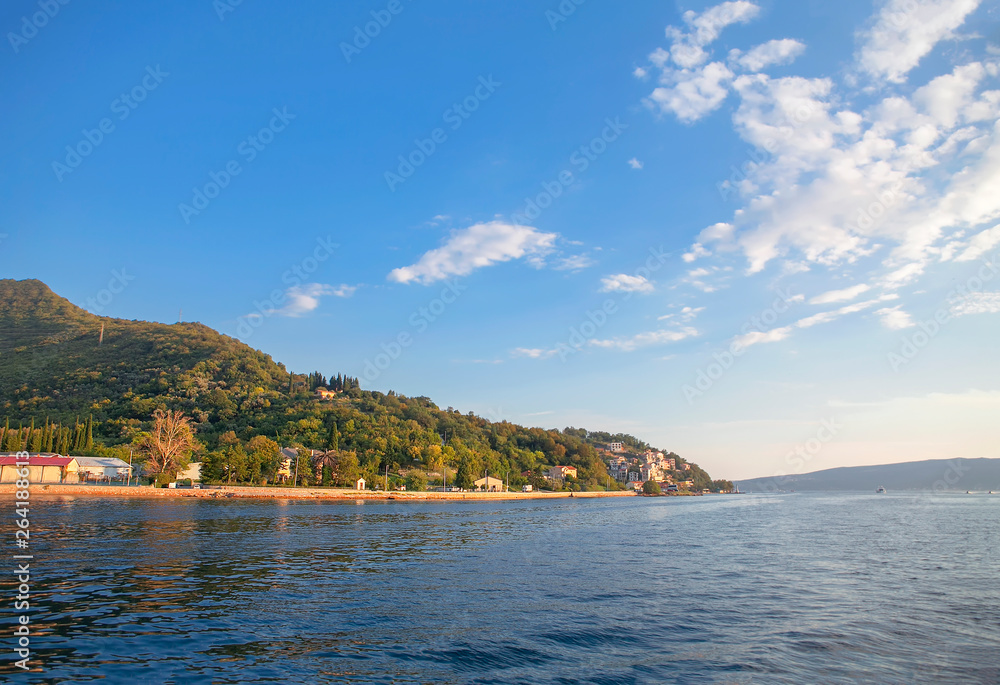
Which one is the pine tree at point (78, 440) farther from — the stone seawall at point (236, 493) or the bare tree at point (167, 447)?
the stone seawall at point (236, 493)

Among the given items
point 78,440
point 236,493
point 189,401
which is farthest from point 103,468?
point 189,401

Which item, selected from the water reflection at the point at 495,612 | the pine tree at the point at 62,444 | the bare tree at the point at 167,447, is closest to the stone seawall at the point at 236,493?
the bare tree at the point at 167,447

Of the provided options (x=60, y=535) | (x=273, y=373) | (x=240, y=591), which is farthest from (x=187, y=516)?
(x=273, y=373)

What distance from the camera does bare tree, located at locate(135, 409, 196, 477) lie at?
9262 centimetres

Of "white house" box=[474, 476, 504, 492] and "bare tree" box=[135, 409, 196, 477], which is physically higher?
"bare tree" box=[135, 409, 196, 477]

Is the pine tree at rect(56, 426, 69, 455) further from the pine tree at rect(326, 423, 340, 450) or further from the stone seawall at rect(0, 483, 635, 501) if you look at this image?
the pine tree at rect(326, 423, 340, 450)

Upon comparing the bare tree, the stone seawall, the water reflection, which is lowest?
the stone seawall

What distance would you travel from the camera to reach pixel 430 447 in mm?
146625

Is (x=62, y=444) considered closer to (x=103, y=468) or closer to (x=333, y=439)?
(x=103, y=468)

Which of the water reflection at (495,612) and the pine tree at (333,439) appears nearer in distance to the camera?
the water reflection at (495,612)

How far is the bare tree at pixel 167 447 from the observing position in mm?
92625

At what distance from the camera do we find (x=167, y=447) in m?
92.6

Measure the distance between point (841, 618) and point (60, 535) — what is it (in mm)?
38318

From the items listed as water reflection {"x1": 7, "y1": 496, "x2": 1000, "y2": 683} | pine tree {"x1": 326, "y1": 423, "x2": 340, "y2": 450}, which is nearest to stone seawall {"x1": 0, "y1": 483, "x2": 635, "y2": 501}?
pine tree {"x1": 326, "y1": 423, "x2": 340, "y2": 450}
